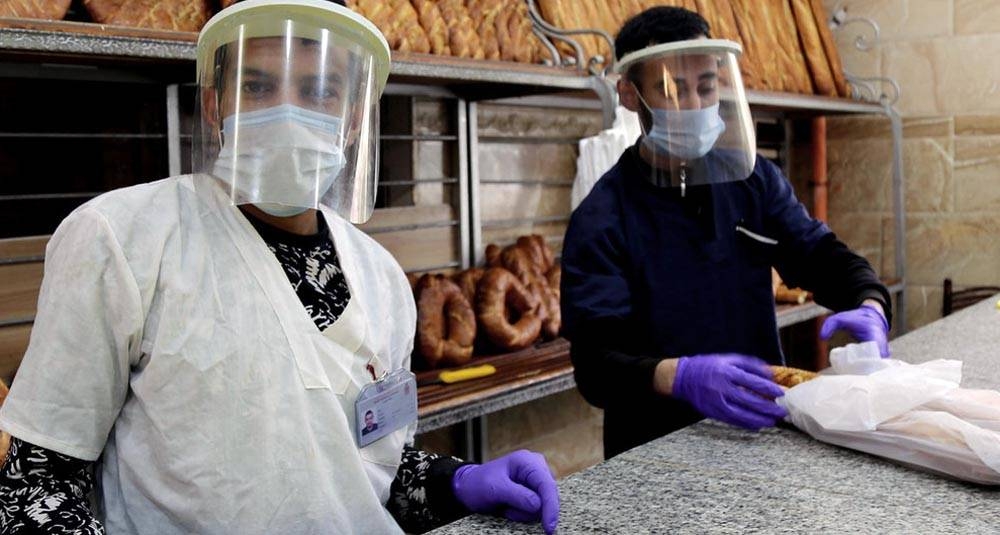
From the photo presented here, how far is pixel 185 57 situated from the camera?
2.17m

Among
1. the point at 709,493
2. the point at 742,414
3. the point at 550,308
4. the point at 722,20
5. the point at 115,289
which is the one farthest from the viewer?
the point at 722,20

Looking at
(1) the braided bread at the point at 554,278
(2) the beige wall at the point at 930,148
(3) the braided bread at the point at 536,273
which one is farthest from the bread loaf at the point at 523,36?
(2) the beige wall at the point at 930,148

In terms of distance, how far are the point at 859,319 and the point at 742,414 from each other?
0.48 metres

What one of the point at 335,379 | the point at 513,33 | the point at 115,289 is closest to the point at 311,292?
the point at 335,379

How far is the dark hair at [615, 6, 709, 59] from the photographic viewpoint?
6.73 ft

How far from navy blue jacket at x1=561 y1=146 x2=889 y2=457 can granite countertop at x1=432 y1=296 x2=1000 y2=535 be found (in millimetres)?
389

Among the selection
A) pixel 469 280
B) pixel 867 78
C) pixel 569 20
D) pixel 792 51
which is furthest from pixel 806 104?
pixel 469 280

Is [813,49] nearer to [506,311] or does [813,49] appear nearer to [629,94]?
[506,311]

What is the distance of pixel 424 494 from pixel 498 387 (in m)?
1.34

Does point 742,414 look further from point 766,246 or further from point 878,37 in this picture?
point 878,37

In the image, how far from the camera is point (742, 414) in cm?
168

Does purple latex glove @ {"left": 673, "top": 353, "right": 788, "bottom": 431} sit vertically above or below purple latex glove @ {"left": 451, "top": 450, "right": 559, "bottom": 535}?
above

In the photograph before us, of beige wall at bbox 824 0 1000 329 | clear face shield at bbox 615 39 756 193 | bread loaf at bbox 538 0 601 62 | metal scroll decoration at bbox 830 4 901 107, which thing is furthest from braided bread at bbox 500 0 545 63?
beige wall at bbox 824 0 1000 329

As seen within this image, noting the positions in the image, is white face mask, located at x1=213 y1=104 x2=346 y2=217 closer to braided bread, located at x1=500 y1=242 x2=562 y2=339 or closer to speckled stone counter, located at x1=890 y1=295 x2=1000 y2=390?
speckled stone counter, located at x1=890 y1=295 x2=1000 y2=390
